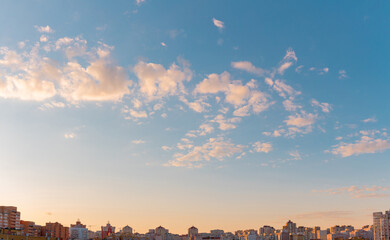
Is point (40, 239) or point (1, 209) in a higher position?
point (1, 209)

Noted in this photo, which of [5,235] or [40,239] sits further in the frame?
[40,239]

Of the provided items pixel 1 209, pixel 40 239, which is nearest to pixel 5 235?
pixel 40 239

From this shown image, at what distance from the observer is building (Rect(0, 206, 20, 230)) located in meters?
182

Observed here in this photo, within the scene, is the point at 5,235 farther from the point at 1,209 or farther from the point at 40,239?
the point at 1,209

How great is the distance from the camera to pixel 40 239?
6688 inches

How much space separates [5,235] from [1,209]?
35.6m

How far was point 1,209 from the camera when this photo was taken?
184m

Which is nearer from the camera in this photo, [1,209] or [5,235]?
[5,235]

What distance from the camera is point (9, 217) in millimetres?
185500

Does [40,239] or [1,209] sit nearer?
[40,239]

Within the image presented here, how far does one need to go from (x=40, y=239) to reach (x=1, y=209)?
95.9ft

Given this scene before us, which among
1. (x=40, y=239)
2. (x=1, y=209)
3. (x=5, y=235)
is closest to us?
(x=5, y=235)

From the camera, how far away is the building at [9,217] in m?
182

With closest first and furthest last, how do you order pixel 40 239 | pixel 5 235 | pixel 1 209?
pixel 5 235 → pixel 40 239 → pixel 1 209
